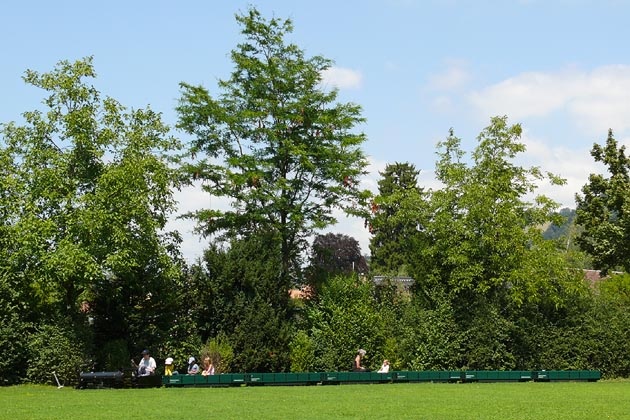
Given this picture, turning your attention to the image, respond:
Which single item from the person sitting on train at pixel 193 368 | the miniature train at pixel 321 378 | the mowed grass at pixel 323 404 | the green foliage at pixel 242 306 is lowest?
the mowed grass at pixel 323 404

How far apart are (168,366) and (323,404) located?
12996mm

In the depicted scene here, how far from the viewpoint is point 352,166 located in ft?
133

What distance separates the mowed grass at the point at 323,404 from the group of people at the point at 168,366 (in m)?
2.17

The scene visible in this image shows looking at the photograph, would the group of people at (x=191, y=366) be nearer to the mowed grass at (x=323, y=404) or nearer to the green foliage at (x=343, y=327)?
the green foliage at (x=343, y=327)

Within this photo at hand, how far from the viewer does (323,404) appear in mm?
21594

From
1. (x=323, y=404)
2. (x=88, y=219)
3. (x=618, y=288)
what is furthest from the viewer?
(x=618, y=288)

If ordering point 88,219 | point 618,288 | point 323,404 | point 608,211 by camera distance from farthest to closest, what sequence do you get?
point 618,288, point 608,211, point 88,219, point 323,404

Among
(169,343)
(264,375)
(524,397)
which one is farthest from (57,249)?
(524,397)

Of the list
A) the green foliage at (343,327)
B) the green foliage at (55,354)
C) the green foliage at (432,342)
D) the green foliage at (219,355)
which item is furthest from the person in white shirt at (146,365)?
the green foliage at (432,342)

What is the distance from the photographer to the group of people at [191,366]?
3155 centimetres

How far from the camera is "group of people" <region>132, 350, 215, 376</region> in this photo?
31.5m

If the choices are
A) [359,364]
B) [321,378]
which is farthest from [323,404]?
[359,364]

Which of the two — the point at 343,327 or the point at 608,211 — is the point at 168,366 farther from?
the point at 608,211

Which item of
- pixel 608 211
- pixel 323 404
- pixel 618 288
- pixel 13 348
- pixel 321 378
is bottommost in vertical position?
pixel 323 404
